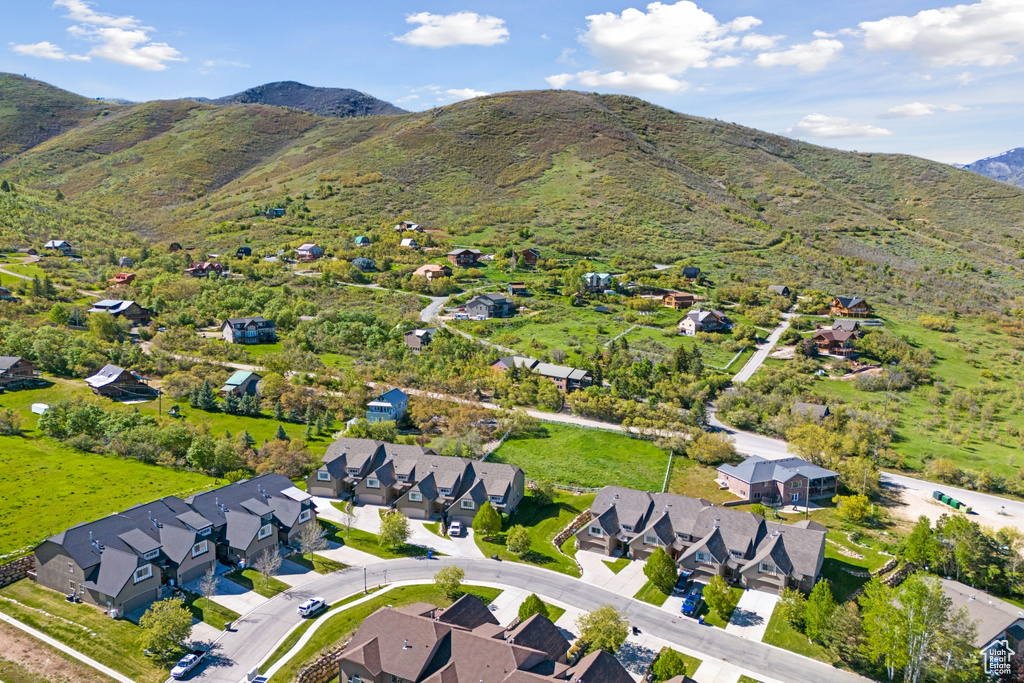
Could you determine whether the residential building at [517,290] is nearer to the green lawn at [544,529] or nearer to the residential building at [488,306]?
the residential building at [488,306]

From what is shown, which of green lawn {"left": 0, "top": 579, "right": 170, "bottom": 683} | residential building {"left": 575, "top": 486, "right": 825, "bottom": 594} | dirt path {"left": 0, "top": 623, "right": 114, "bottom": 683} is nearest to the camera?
dirt path {"left": 0, "top": 623, "right": 114, "bottom": 683}

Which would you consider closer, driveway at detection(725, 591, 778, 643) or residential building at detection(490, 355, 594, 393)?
driveway at detection(725, 591, 778, 643)

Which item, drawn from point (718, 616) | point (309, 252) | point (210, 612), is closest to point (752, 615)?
point (718, 616)

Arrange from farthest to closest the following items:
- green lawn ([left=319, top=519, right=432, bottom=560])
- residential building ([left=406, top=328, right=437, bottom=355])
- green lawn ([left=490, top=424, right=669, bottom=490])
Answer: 1. residential building ([left=406, top=328, right=437, bottom=355])
2. green lawn ([left=490, top=424, right=669, bottom=490])
3. green lawn ([left=319, top=519, right=432, bottom=560])

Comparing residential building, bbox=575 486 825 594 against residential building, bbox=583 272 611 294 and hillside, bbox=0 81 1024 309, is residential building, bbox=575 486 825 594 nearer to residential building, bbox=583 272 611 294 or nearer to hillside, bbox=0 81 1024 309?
residential building, bbox=583 272 611 294

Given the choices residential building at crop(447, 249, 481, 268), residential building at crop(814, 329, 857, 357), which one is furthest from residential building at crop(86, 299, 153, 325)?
residential building at crop(814, 329, 857, 357)

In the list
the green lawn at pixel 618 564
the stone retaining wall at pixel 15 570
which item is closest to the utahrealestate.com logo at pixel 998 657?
the green lawn at pixel 618 564
